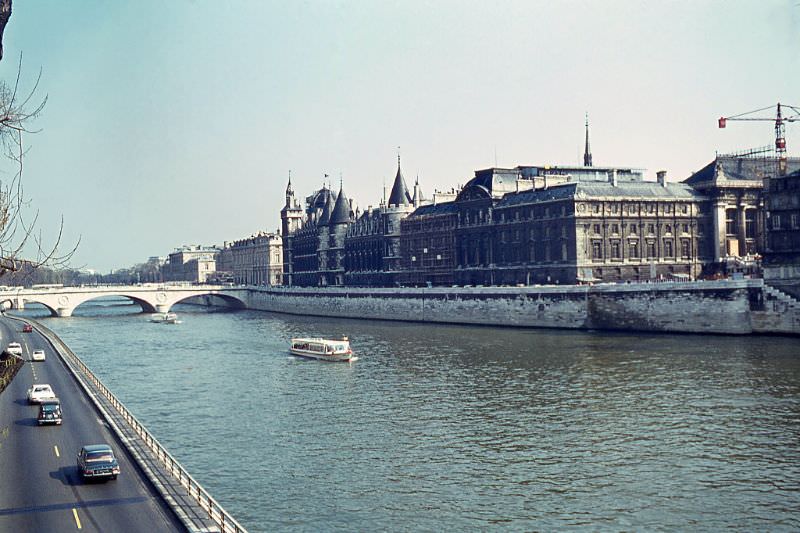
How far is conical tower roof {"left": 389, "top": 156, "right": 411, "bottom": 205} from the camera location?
146750 millimetres

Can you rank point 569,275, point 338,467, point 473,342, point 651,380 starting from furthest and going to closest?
1. point 569,275
2. point 473,342
3. point 651,380
4. point 338,467

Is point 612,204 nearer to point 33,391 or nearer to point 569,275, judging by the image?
point 569,275

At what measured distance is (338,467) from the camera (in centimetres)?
3412

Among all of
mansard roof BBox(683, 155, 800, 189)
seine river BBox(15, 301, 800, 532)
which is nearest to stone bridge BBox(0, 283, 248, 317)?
seine river BBox(15, 301, 800, 532)

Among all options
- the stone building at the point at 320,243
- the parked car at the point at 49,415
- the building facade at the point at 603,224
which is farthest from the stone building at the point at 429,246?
the parked car at the point at 49,415

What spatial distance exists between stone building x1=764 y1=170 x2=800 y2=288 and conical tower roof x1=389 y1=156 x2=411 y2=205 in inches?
2966

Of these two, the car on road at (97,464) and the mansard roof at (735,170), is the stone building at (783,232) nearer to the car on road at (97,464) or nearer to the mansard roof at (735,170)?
the mansard roof at (735,170)

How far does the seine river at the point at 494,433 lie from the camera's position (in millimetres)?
28469

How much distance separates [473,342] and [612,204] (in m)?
30.9

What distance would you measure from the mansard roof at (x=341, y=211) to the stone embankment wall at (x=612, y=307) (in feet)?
147

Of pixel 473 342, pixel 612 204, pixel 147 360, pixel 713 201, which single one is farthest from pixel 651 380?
pixel 713 201

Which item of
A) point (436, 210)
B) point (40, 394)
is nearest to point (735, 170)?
point (436, 210)

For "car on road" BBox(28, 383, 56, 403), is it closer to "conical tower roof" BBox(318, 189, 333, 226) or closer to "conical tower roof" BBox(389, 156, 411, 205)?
"conical tower roof" BBox(389, 156, 411, 205)

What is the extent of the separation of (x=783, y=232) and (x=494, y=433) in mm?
49312
